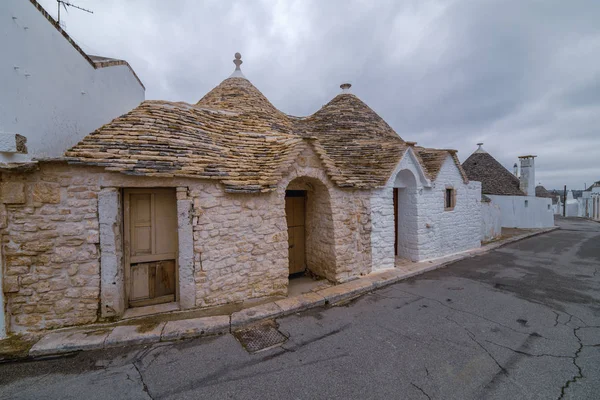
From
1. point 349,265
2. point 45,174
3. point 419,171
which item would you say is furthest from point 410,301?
point 45,174

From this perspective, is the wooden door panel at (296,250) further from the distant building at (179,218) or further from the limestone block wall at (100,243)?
the limestone block wall at (100,243)

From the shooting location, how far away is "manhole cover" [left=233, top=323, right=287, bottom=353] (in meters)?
3.71

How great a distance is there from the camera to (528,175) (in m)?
20.0

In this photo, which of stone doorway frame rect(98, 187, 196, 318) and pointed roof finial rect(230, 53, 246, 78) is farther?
pointed roof finial rect(230, 53, 246, 78)

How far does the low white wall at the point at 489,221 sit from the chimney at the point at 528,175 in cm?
1055

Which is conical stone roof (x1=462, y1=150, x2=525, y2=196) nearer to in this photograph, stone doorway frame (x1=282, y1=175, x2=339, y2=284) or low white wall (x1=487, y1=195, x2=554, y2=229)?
low white wall (x1=487, y1=195, x2=554, y2=229)

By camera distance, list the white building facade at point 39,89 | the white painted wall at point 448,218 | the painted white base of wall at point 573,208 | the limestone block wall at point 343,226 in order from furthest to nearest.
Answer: the painted white base of wall at point 573,208 < the white painted wall at point 448,218 < the limestone block wall at point 343,226 < the white building facade at point 39,89

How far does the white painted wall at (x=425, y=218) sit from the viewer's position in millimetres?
7215

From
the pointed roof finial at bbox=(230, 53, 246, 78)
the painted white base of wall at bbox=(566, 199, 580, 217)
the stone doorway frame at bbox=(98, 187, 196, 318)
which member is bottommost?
the painted white base of wall at bbox=(566, 199, 580, 217)

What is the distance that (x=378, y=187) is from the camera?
7.04 metres

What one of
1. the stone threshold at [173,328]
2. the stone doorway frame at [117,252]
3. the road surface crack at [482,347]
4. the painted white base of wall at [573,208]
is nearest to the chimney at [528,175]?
the road surface crack at [482,347]

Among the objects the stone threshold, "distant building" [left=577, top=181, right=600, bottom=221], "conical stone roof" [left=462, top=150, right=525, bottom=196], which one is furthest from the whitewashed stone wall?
"distant building" [left=577, top=181, right=600, bottom=221]

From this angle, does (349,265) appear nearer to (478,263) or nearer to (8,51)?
(478,263)

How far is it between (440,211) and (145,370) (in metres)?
9.16
